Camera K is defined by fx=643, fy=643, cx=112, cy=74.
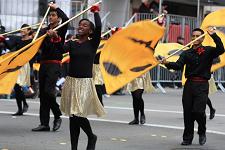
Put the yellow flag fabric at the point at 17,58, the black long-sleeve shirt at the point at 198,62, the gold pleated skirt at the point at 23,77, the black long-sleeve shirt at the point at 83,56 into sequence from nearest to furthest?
the black long-sleeve shirt at the point at 83,56 → the yellow flag fabric at the point at 17,58 → the black long-sleeve shirt at the point at 198,62 → the gold pleated skirt at the point at 23,77

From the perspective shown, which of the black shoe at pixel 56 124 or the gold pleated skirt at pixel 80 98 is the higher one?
the gold pleated skirt at pixel 80 98

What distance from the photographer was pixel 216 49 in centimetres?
997

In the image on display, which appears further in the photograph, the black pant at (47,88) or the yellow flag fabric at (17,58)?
the black pant at (47,88)

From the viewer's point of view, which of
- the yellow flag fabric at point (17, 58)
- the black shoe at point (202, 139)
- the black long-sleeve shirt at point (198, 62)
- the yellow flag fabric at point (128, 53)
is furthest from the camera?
the black shoe at point (202, 139)

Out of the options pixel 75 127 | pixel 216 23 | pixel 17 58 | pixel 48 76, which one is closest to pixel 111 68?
pixel 75 127

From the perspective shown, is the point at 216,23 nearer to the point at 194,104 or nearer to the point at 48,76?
the point at 194,104

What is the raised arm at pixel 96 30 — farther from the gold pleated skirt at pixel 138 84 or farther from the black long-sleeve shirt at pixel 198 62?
the gold pleated skirt at pixel 138 84

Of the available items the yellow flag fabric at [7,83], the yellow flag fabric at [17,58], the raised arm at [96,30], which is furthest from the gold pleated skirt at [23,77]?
the raised arm at [96,30]

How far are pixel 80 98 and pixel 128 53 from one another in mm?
1469

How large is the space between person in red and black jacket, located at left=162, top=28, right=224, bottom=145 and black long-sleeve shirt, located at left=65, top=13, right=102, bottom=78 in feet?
5.24

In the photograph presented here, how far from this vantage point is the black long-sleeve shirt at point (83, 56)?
867 cm

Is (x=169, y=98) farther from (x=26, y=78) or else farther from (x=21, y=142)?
(x=21, y=142)

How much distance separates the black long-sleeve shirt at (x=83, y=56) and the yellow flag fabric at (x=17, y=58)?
1197 millimetres

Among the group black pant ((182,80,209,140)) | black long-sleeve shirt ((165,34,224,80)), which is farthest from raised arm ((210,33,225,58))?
black pant ((182,80,209,140))
